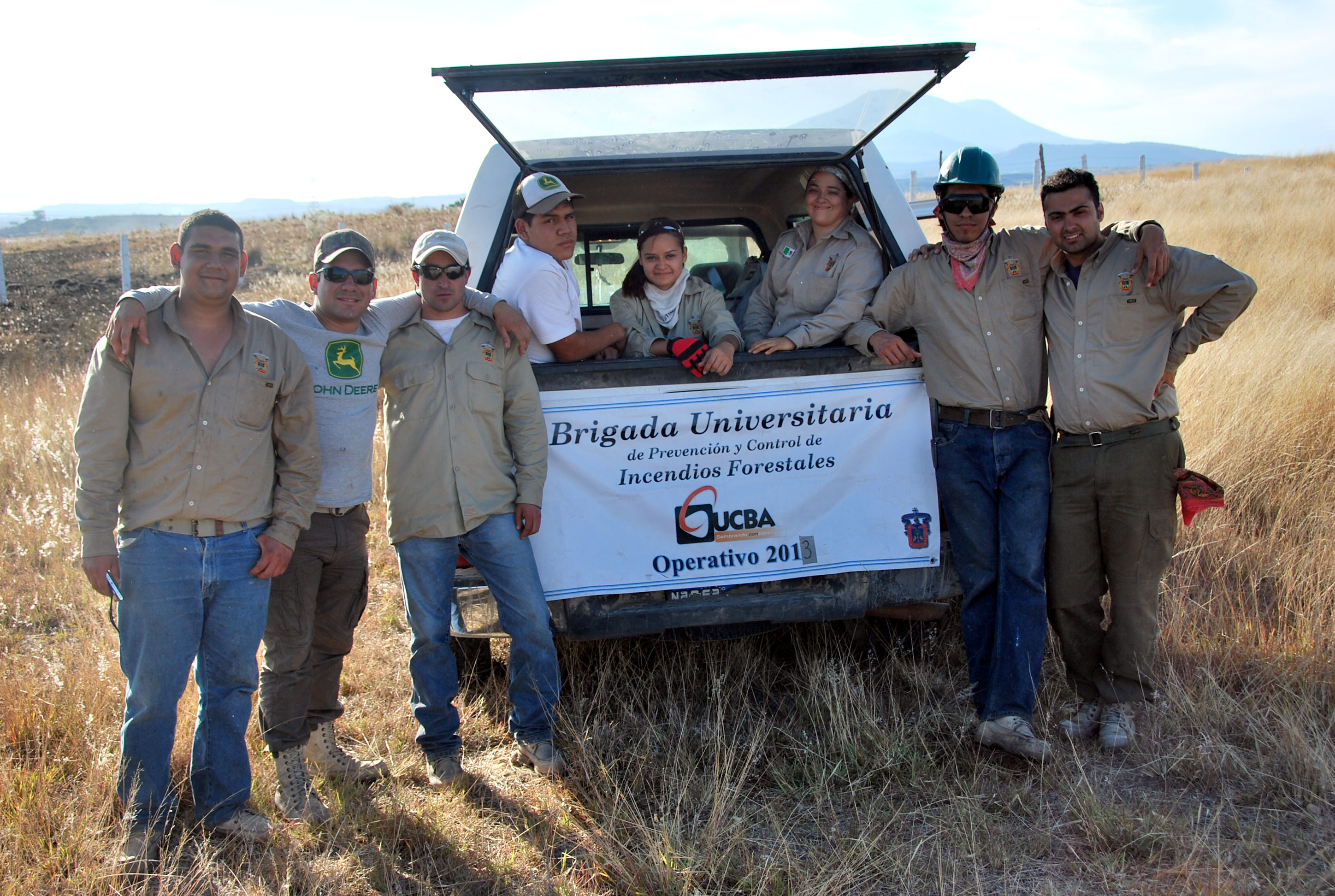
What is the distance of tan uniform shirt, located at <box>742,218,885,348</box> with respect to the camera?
11.3 ft

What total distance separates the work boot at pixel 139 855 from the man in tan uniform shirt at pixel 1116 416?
285 cm

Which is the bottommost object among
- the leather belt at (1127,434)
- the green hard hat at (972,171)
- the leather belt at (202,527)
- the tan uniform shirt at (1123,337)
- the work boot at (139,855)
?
the work boot at (139,855)

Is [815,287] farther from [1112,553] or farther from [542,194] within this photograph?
[1112,553]

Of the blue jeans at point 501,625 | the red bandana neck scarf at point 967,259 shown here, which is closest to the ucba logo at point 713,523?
the blue jeans at point 501,625

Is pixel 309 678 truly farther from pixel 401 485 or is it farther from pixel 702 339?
pixel 702 339

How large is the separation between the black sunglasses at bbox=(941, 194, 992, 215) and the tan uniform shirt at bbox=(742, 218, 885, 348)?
413mm

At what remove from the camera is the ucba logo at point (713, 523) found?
329 centimetres

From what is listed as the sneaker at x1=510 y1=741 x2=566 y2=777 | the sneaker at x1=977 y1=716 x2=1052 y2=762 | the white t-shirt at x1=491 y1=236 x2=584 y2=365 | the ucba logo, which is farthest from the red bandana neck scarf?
the sneaker at x1=510 y1=741 x2=566 y2=777

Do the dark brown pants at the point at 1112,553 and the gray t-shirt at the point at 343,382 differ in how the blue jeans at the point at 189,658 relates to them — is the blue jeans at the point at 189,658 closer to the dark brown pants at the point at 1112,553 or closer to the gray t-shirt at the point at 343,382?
the gray t-shirt at the point at 343,382

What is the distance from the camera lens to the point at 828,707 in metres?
3.35

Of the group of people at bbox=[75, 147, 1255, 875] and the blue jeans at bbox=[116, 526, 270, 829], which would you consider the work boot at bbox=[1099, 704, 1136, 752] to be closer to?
the group of people at bbox=[75, 147, 1255, 875]

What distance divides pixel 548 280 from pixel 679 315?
0.59m

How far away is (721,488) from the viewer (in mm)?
3305

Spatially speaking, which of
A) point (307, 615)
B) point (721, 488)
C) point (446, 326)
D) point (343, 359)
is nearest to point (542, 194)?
point (446, 326)
